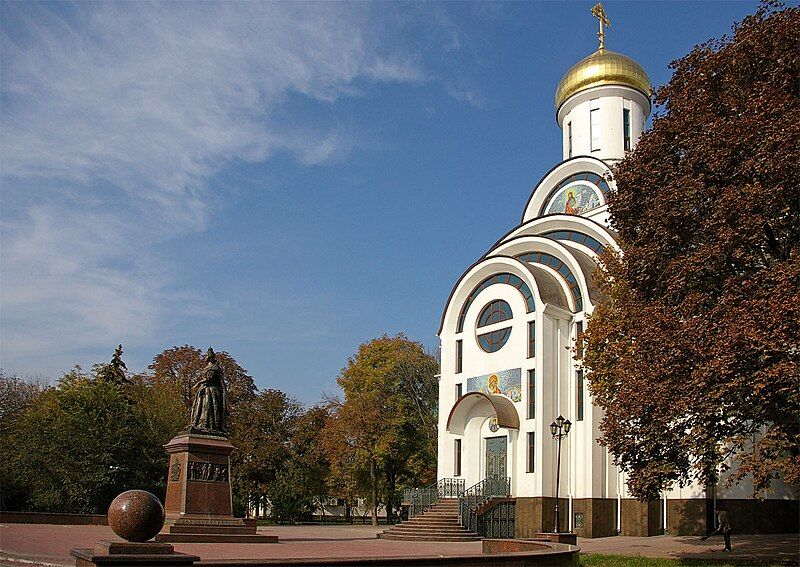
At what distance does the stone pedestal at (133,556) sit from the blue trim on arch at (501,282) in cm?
2138

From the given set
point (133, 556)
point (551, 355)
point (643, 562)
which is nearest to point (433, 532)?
point (551, 355)

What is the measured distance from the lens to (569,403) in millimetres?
28188

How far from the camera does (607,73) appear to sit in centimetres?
3516

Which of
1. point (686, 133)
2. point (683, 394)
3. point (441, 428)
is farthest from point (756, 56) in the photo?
point (441, 428)

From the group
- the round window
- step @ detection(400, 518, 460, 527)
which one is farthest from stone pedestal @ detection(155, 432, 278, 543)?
the round window

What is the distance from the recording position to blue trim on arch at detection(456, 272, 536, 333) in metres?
29.0

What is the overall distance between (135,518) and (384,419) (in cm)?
2951

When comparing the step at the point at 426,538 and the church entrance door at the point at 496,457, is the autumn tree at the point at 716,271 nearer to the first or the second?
the step at the point at 426,538

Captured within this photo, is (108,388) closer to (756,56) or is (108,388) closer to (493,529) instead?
(493,529)

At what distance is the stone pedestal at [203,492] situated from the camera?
1834 cm

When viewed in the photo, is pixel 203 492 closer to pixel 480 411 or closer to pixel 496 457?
pixel 496 457

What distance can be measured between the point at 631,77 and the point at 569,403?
1549cm

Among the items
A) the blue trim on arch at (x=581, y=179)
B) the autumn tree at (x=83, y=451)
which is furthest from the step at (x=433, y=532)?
the blue trim on arch at (x=581, y=179)

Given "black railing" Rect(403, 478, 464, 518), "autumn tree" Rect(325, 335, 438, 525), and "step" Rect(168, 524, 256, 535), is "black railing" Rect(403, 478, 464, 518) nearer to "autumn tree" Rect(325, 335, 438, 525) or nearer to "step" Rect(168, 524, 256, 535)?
"autumn tree" Rect(325, 335, 438, 525)
